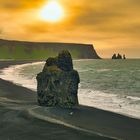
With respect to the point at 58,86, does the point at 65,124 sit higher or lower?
lower

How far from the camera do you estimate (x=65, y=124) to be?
2178 cm

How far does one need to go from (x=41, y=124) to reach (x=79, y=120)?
3121 mm

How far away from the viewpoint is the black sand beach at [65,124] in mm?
19078

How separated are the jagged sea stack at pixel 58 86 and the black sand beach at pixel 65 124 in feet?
3.36

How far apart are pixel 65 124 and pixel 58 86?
6.64 m

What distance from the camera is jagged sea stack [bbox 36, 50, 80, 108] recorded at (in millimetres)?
28078

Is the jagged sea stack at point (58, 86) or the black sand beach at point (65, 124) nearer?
the black sand beach at point (65, 124)

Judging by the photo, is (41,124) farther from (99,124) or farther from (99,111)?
(99,111)

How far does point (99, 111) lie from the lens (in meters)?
28.1

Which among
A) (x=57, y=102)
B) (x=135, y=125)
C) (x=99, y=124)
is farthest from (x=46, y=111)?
(x=135, y=125)

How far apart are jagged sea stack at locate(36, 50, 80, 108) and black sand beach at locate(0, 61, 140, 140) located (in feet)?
3.36

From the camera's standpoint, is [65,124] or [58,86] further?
[58,86]

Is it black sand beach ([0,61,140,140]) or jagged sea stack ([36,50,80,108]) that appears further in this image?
jagged sea stack ([36,50,80,108])

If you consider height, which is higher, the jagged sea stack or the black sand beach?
the jagged sea stack
